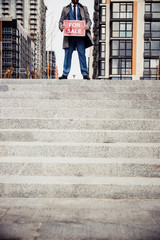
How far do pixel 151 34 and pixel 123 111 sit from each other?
38.8 m

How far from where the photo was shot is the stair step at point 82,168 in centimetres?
354

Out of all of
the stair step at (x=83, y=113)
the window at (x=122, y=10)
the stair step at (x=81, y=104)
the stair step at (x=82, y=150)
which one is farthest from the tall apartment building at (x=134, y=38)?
the stair step at (x=82, y=150)

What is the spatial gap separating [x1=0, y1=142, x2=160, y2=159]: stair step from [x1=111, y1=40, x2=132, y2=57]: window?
127 ft

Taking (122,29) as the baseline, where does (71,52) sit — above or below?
below

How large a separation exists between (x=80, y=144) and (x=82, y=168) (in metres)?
0.51

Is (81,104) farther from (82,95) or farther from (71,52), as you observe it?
(71,52)

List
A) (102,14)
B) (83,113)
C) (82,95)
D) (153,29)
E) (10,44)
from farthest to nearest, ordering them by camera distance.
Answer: (10,44), (102,14), (153,29), (82,95), (83,113)

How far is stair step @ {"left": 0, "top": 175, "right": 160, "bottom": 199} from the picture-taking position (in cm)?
319

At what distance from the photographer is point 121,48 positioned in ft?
134

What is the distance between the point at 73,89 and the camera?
258 inches

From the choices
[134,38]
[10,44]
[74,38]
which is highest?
[10,44]

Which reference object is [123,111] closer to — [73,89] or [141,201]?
[73,89]

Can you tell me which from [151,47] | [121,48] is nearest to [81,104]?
[121,48]

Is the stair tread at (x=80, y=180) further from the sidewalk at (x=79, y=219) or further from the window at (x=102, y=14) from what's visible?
the window at (x=102, y=14)
